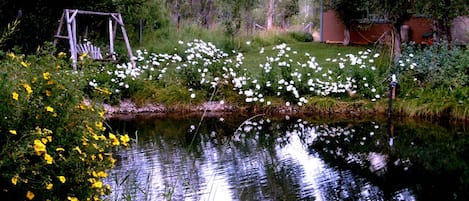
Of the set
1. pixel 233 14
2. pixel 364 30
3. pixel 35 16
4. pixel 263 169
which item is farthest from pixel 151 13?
pixel 263 169

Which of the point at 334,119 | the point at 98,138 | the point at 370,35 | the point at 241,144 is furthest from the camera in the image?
the point at 370,35

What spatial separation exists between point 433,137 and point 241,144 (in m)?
2.94

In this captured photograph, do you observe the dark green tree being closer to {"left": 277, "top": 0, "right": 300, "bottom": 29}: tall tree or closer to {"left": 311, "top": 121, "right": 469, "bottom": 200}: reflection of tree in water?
{"left": 277, "top": 0, "right": 300, "bottom": 29}: tall tree

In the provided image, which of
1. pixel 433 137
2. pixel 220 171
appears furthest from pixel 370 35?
pixel 220 171

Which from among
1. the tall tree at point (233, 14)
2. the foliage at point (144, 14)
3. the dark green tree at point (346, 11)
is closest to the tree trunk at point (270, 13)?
the tall tree at point (233, 14)

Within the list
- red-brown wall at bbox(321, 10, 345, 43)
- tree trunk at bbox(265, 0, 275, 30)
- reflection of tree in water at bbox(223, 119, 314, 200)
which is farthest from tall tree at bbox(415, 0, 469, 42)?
tree trunk at bbox(265, 0, 275, 30)

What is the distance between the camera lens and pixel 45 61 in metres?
3.19

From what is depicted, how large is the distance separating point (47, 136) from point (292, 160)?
4781mm

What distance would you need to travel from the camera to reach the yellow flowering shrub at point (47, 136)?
2.69m

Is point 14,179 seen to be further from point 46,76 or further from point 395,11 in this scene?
point 395,11

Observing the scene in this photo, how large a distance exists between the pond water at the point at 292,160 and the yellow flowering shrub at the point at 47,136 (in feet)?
3.65

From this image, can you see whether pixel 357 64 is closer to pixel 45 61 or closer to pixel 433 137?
pixel 433 137

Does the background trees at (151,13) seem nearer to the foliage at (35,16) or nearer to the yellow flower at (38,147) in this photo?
the foliage at (35,16)

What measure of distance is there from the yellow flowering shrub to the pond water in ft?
3.65
